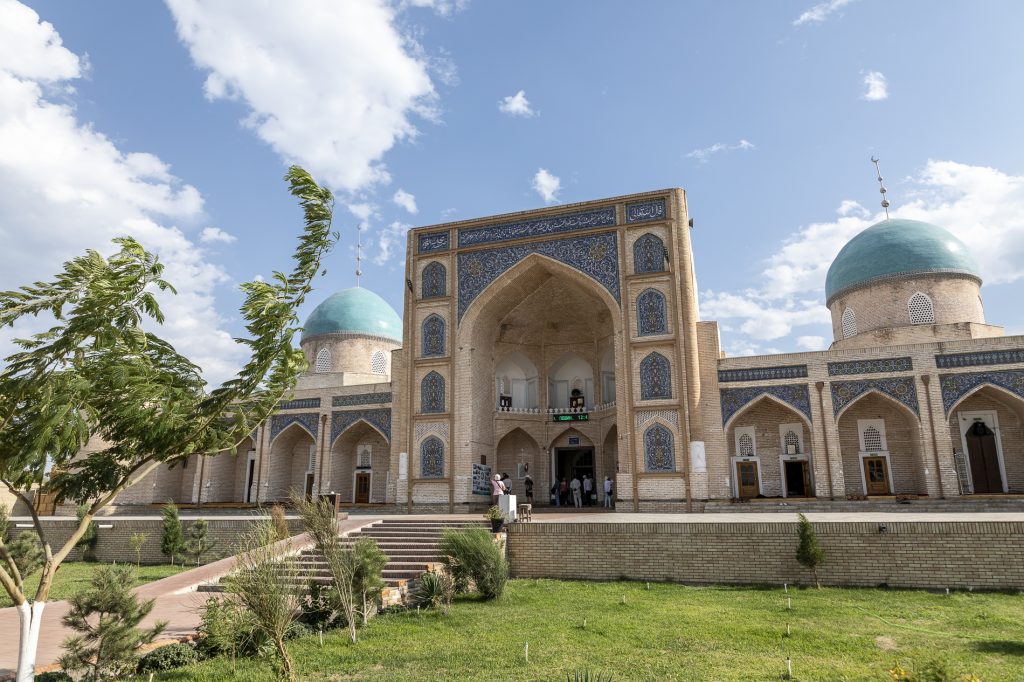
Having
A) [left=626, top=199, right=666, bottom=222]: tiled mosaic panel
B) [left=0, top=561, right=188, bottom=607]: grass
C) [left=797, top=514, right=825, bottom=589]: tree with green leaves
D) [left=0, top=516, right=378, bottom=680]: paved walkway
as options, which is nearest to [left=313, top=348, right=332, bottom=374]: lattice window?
[left=0, top=561, right=188, bottom=607]: grass

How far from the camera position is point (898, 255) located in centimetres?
2058

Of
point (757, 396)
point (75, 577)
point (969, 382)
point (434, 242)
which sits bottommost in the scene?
point (75, 577)

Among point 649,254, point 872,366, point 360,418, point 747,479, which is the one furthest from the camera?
point 360,418

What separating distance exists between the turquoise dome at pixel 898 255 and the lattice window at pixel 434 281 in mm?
12024

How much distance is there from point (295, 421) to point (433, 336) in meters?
5.79

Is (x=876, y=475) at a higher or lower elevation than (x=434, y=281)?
lower

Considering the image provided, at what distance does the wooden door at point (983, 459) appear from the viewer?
16078 millimetres

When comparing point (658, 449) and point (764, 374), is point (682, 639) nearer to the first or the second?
point (658, 449)

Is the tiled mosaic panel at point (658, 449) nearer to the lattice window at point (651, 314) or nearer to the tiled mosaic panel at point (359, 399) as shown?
the lattice window at point (651, 314)

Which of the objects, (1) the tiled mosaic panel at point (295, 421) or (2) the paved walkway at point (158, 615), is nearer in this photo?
(2) the paved walkway at point (158, 615)

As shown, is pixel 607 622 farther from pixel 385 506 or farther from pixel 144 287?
pixel 385 506

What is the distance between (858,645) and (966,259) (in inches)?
715

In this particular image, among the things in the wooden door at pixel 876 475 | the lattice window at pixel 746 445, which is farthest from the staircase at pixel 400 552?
the wooden door at pixel 876 475

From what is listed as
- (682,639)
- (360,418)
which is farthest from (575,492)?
(682,639)
